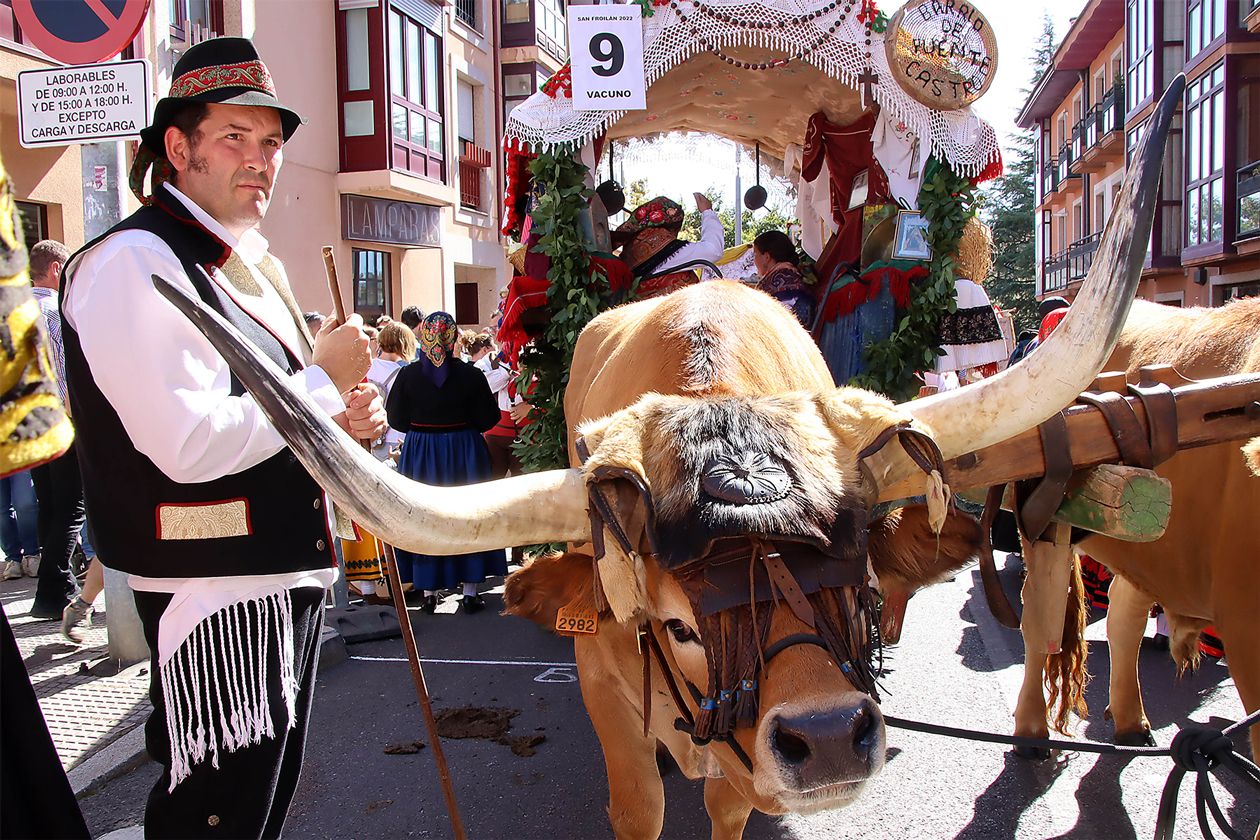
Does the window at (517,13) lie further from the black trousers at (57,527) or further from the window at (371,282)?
the black trousers at (57,527)

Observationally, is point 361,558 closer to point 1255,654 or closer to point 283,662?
point 283,662

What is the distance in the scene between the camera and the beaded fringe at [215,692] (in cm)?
207

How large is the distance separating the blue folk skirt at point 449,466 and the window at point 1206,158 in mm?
19347

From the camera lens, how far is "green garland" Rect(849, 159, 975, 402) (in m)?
4.82

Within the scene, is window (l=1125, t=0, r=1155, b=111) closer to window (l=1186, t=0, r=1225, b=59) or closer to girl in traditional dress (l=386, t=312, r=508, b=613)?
window (l=1186, t=0, r=1225, b=59)

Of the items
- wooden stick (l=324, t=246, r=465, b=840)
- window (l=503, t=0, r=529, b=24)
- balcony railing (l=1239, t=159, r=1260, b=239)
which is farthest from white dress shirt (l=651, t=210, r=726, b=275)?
window (l=503, t=0, r=529, b=24)

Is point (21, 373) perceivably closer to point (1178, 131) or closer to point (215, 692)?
point (215, 692)

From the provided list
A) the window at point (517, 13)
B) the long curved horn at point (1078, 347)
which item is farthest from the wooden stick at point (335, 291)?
the window at point (517, 13)

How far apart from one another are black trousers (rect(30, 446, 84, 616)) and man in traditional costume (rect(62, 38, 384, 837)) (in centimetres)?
405

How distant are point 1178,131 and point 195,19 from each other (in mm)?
21533

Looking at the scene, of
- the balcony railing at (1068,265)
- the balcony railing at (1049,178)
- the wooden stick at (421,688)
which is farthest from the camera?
the balcony railing at (1049,178)

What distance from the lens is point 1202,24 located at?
20.5 meters

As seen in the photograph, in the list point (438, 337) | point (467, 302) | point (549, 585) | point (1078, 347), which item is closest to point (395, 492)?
point (549, 585)

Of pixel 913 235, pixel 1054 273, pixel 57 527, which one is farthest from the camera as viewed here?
pixel 1054 273
